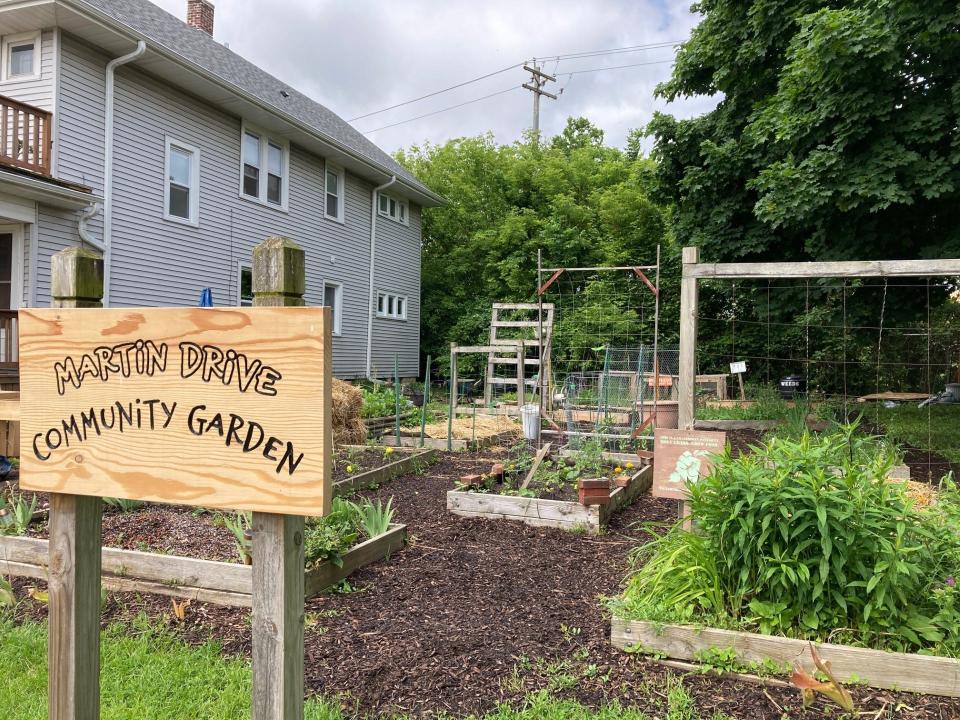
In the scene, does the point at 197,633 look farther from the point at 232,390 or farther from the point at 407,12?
the point at 407,12

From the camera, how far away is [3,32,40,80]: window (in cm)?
983

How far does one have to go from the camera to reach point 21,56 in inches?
399

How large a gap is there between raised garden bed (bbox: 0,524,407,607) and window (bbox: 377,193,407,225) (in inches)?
621

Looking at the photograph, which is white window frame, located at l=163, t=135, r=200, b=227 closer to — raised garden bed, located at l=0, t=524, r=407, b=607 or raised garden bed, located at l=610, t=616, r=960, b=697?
raised garden bed, located at l=0, t=524, r=407, b=607

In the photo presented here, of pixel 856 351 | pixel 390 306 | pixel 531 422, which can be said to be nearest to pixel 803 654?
pixel 531 422

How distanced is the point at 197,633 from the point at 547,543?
8.14 feet

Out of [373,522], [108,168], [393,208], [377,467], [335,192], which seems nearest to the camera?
[373,522]

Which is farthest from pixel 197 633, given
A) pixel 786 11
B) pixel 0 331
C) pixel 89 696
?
pixel 786 11

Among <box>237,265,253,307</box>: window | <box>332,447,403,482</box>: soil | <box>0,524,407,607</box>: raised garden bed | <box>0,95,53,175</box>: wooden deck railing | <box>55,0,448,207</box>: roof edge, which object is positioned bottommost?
<box>0,524,407,607</box>: raised garden bed

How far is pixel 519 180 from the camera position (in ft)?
83.5

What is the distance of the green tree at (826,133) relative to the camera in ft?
27.5

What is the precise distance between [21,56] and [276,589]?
A: 37.8 ft

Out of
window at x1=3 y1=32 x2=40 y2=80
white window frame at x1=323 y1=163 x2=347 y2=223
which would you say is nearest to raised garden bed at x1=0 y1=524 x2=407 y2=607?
window at x1=3 y1=32 x2=40 y2=80

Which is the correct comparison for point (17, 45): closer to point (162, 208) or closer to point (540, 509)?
point (162, 208)
